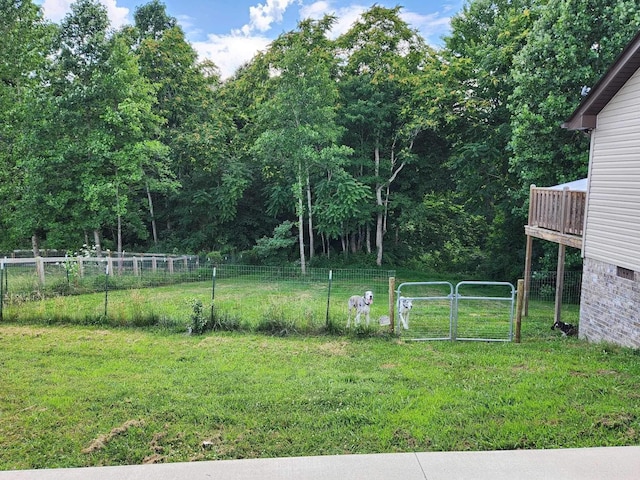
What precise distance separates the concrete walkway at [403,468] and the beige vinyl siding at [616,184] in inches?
186

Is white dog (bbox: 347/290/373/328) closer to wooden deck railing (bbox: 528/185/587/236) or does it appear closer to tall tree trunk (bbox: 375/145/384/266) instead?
wooden deck railing (bbox: 528/185/587/236)

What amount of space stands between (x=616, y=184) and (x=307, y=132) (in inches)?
481

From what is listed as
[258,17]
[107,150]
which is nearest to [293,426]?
[107,150]

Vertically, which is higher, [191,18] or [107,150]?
[191,18]

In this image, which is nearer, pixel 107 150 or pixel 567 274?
pixel 567 274

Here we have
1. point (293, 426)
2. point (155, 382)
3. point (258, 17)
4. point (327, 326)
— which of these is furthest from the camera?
point (258, 17)

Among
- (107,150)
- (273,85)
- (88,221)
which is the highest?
(273,85)

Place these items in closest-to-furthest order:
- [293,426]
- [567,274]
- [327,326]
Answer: [293,426] → [327,326] → [567,274]

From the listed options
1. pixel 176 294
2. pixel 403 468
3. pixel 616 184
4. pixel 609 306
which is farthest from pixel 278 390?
pixel 176 294

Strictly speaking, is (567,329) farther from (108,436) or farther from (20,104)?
(20,104)

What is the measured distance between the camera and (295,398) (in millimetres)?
5426

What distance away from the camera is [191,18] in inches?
974

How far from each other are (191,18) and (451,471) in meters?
26.4

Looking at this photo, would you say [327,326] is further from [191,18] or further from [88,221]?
[191,18]
